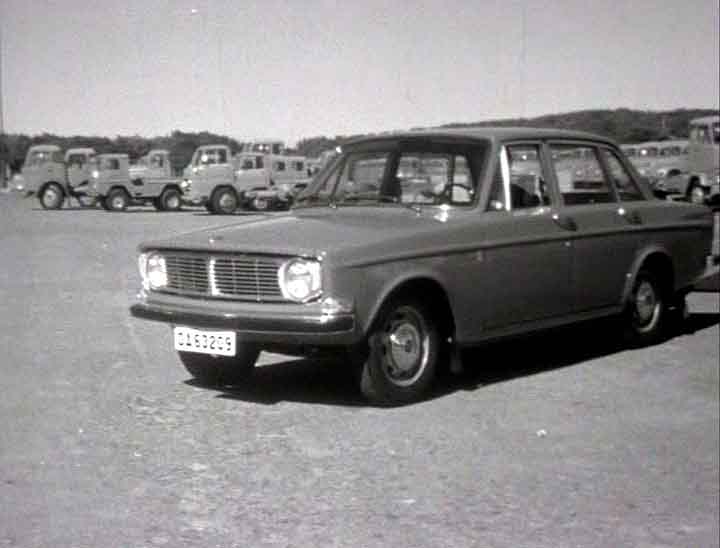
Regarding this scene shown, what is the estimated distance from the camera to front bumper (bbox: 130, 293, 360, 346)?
5176 mm

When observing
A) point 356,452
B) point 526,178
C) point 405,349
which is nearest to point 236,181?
point 526,178

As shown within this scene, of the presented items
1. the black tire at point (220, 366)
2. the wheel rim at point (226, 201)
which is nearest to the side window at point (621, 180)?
the black tire at point (220, 366)

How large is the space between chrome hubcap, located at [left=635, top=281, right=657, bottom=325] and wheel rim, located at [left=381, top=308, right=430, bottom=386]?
2.22 meters

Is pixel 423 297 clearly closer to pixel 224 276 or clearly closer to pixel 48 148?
pixel 224 276

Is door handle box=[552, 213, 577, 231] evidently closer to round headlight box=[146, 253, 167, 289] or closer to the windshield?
the windshield

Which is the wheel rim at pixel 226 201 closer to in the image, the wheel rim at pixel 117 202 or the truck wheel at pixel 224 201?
the truck wheel at pixel 224 201

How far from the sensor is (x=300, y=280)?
208 inches

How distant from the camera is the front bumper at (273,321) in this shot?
5176 millimetres

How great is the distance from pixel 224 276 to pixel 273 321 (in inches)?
18.2

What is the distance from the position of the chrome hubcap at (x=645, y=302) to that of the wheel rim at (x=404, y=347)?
2.22 m

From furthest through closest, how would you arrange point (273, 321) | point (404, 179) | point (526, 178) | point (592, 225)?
point (592, 225), point (526, 178), point (404, 179), point (273, 321)

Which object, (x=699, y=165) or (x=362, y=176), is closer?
(x=362, y=176)

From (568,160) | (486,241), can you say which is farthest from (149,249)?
(568,160)

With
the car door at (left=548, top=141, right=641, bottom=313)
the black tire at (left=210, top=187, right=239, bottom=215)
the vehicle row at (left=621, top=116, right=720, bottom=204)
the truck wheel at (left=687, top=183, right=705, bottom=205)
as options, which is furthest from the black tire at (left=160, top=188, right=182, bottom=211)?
the car door at (left=548, top=141, right=641, bottom=313)
